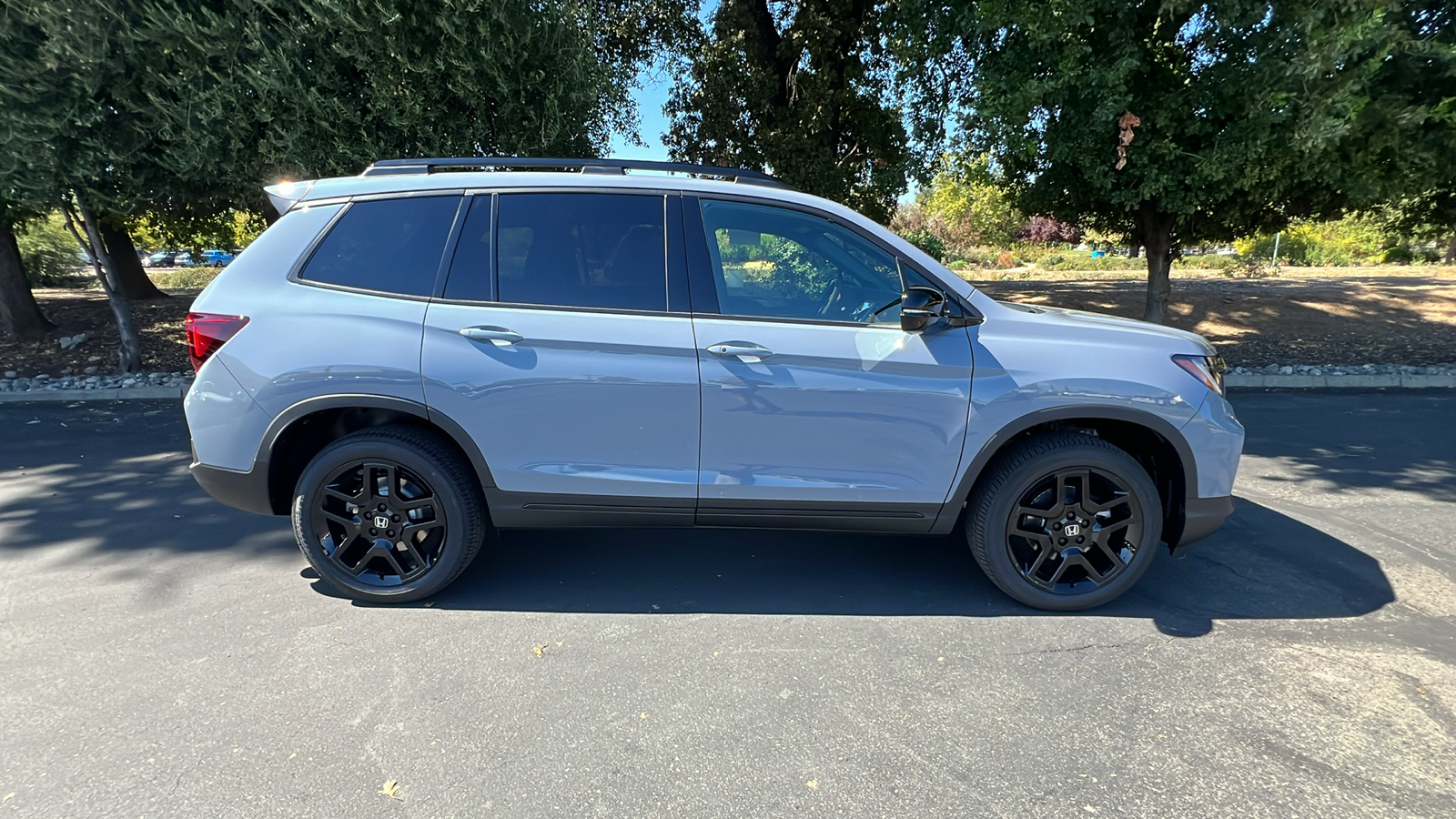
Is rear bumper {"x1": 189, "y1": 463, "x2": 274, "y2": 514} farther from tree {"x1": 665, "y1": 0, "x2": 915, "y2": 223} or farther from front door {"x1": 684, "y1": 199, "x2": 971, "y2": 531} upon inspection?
tree {"x1": 665, "y1": 0, "x2": 915, "y2": 223}

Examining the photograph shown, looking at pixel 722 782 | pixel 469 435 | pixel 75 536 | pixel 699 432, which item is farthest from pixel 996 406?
pixel 75 536

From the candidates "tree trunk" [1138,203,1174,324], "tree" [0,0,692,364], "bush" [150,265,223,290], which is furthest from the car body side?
"bush" [150,265,223,290]

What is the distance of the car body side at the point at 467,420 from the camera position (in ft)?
10.9

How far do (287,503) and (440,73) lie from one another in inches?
223

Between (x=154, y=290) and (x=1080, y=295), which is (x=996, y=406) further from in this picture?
(x=154, y=290)

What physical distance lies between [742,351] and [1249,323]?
42.1ft

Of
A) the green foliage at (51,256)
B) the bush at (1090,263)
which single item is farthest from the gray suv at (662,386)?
the bush at (1090,263)

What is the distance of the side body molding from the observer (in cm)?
333

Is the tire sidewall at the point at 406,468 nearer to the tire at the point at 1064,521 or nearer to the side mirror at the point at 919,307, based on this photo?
Answer: the side mirror at the point at 919,307

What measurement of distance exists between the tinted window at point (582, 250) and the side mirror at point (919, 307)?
1.05 metres

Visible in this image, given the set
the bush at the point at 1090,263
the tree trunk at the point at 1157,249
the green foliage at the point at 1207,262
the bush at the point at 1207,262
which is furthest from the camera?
the bush at the point at 1090,263

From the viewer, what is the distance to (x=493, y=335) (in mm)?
3326

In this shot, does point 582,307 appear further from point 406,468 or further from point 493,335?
point 406,468

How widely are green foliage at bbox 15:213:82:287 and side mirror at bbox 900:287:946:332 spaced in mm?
26174
